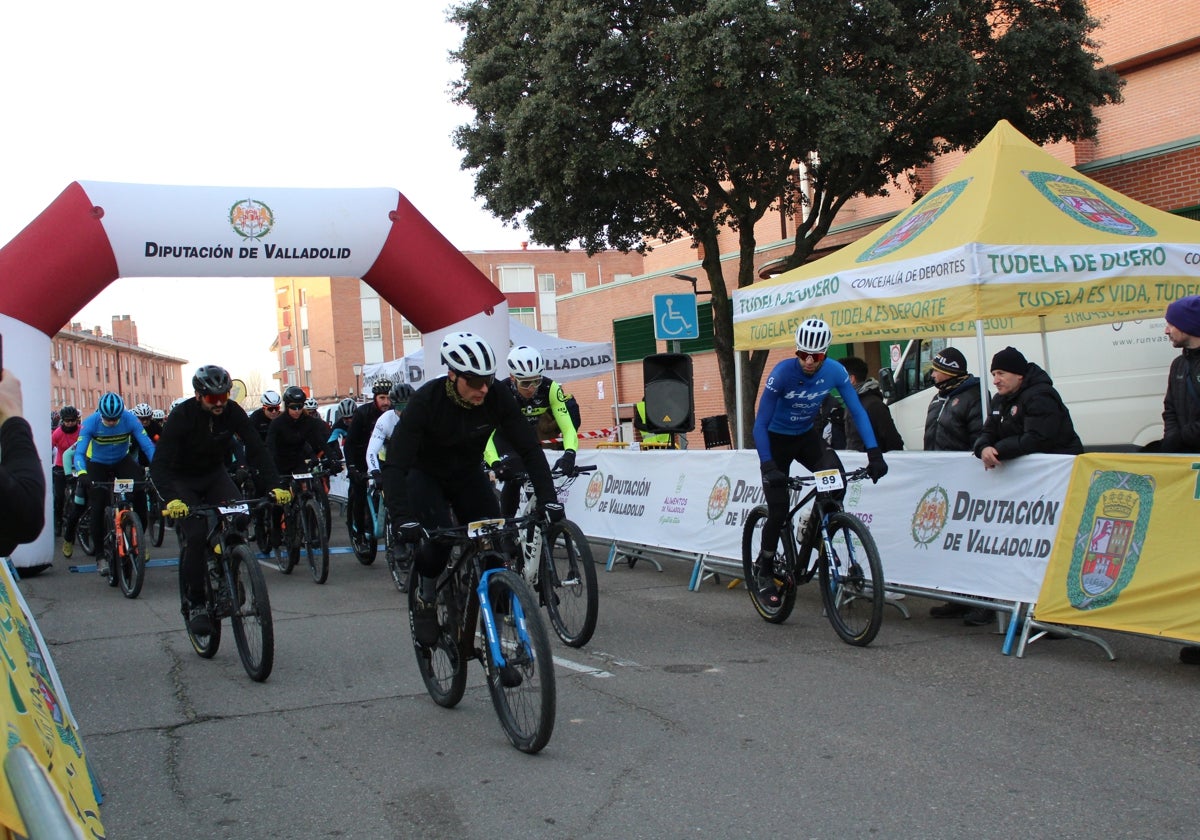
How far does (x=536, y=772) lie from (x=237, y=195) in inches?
396

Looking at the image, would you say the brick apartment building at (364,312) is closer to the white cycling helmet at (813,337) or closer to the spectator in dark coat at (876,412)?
the spectator in dark coat at (876,412)

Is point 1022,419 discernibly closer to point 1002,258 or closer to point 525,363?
point 1002,258

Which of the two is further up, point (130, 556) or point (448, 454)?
point (448, 454)

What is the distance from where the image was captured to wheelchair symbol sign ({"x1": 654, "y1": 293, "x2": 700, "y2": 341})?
50.3ft

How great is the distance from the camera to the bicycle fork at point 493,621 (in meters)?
4.94

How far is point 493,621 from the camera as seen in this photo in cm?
516

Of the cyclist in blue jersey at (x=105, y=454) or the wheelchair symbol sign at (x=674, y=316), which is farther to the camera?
the wheelchair symbol sign at (x=674, y=316)

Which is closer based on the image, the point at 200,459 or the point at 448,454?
the point at 448,454

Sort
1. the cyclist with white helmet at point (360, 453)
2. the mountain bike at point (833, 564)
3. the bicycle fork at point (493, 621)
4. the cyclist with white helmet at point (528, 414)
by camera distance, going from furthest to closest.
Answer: the cyclist with white helmet at point (360, 453) < the cyclist with white helmet at point (528, 414) < the mountain bike at point (833, 564) < the bicycle fork at point (493, 621)

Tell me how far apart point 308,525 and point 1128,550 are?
25.7ft

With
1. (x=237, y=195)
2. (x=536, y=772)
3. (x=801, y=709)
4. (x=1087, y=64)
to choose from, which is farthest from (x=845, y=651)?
(x=1087, y=64)

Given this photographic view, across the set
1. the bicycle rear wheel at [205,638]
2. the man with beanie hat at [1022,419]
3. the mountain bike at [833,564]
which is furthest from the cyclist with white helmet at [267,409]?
the man with beanie hat at [1022,419]

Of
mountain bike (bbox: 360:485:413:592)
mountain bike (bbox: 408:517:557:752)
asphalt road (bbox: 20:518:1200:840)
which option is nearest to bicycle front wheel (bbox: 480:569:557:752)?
mountain bike (bbox: 408:517:557:752)

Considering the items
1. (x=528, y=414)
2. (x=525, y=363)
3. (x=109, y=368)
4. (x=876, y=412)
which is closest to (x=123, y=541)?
(x=528, y=414)
